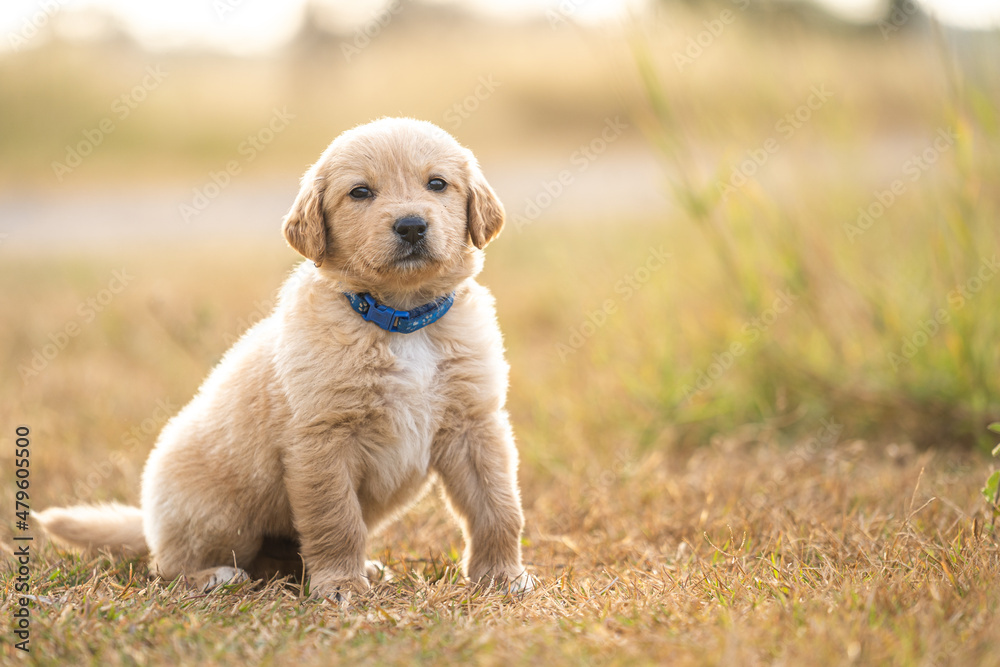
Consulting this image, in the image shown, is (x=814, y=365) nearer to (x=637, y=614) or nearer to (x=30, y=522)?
(x=637, y=614)

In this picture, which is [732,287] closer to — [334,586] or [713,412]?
[713,412]

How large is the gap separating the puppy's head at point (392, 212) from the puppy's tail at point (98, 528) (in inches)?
50.8

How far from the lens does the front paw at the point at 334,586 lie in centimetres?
275

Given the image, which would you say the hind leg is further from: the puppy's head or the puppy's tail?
the puppy's head

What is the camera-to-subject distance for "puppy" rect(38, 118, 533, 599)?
9.11ft

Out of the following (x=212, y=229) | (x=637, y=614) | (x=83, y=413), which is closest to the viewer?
(x=637, y=614)

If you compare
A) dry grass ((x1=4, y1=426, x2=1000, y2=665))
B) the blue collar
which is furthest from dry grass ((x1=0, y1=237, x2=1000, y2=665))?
the blue collar

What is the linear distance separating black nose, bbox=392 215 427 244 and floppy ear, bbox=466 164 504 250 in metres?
0.31

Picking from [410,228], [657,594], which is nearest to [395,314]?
[410,228]

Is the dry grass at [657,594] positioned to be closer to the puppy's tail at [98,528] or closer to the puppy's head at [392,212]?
the puppy's tail at [98,528]

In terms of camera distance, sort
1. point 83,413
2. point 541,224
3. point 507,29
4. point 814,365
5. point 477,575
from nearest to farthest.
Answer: point 477,575, point 814,365, point 83,413, point 541,224, point 507,29

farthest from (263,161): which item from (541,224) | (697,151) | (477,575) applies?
(477,575)

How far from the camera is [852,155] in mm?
4832

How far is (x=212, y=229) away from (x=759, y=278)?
9.34m
